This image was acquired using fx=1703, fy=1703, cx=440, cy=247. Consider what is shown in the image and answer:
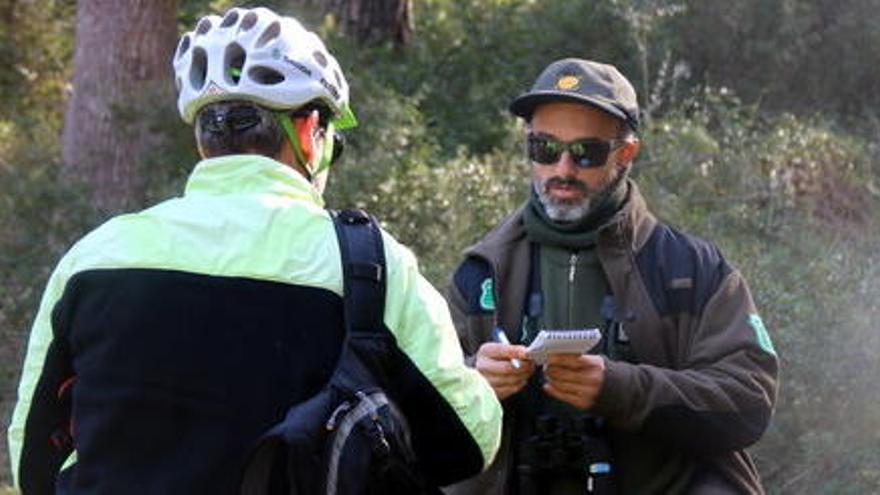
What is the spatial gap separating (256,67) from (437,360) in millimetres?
666

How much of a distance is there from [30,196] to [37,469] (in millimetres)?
7144

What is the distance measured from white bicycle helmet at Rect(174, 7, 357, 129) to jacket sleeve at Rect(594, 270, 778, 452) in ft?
3.35

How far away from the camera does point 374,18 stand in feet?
43.2

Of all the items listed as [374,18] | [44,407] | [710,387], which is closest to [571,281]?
[710,387]

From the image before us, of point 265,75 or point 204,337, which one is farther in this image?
point 265,75

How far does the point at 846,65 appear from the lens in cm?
1430

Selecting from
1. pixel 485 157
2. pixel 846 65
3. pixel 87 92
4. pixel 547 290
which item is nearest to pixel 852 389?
pixel 547 290

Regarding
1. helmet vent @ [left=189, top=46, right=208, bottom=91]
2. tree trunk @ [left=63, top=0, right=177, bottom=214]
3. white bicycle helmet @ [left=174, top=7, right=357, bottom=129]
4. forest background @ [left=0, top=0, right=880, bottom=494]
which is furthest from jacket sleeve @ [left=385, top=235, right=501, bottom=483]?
tree trunk @ [left=63, top=0, right=177, bottom=214]

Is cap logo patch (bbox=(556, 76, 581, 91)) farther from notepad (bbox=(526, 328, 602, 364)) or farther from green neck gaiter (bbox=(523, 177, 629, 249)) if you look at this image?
notepad (bbox=(526, 328, 602, 364))

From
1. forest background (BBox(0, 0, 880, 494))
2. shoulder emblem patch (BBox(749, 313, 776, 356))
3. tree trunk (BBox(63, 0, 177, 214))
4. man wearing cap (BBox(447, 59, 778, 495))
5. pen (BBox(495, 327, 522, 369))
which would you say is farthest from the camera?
tree trunk (BBox(63, 0, 177, 214))

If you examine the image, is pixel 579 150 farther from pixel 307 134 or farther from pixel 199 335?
pixel 199 335

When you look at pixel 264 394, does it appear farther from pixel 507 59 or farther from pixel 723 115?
pixel 507 59

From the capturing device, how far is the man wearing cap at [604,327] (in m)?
4.07

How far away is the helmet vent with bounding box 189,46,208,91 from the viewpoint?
3.30 meters
